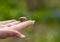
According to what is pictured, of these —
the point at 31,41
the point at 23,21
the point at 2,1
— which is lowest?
the point at 23,21

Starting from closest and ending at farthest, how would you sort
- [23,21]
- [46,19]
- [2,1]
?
1. [23,21]
2. [2,1]
3. [46,19]

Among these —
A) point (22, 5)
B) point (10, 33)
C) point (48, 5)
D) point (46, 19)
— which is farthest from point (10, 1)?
point (10, 33)

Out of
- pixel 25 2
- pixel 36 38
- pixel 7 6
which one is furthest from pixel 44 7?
pixel 36 38

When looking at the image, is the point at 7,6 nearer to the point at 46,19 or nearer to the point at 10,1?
the point at 10,1

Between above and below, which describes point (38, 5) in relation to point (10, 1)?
above

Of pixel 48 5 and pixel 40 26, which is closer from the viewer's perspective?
pixel 40 26

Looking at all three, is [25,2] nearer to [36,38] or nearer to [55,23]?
[55,23]

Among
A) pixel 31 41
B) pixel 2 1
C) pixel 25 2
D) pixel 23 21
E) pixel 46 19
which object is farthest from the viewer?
pixel 25 2
